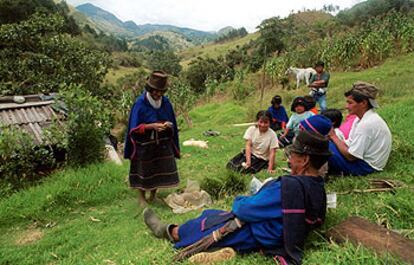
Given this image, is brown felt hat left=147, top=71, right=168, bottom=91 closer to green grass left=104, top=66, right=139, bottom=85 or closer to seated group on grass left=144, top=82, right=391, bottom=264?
seated group on grass left=144, top=82, right=391, bottom=264

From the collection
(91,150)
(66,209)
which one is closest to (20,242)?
(66,209)

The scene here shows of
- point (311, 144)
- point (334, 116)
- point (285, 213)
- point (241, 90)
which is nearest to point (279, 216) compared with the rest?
point (285, 213)

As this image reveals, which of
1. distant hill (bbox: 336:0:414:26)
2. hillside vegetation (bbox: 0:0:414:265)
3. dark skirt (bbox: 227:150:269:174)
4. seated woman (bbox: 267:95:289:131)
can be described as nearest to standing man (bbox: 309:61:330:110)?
seated woman (bbox: 267:95:289:131)

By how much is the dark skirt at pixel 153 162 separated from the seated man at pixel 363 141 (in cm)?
217

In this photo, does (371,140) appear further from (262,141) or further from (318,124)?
(262,141)

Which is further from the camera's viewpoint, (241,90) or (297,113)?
(241,90)

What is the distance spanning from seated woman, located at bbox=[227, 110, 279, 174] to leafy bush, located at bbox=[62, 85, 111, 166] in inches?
Result: 105

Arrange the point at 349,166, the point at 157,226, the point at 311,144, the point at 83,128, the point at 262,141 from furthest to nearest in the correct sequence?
the point at 83,128 < the point at 262,141 < the point at 349,166 < the point at 157,226 < the point at 311,144

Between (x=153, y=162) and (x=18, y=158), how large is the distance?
9.33 feet

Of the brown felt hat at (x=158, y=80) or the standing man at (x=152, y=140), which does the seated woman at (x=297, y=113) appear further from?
the brown felt hat at (x=158, y=80)

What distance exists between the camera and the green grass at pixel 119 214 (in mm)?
2900

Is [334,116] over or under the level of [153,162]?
over

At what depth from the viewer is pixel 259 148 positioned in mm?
5812

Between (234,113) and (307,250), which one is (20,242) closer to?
(307,250)
